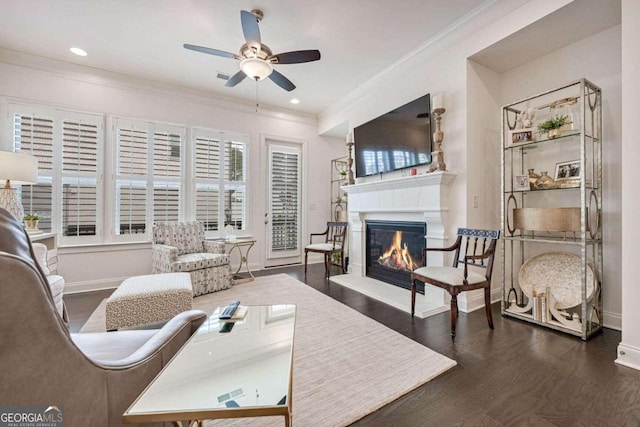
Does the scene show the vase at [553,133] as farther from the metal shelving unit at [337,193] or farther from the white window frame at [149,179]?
the white window frame at [149,179]

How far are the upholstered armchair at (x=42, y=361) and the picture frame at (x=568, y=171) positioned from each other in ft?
10.9

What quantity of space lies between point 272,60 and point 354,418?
2774mm

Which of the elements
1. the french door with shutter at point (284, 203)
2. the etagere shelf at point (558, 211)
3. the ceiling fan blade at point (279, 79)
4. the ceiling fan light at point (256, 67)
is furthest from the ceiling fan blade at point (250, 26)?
the french door with shutter at point (284, 203)

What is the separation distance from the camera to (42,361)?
648mm

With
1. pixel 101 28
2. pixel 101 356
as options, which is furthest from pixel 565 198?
pixel 101 28

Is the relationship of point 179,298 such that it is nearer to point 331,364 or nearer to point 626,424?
point 331,364

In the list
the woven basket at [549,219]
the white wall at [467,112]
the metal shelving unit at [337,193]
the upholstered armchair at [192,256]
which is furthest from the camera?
the metal shelving unit at [337,193]

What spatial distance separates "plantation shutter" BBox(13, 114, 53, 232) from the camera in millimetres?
3316

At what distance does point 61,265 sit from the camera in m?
3.45

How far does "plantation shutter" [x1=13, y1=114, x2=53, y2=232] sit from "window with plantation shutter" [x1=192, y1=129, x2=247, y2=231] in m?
1.70

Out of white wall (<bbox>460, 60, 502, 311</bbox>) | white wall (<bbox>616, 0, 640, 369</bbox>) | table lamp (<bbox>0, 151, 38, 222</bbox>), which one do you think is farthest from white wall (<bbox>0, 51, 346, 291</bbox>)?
white wall (<bbox>616, 0, 640, 369</bbox>)

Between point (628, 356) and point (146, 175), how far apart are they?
5.32m

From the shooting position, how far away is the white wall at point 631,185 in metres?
1.75

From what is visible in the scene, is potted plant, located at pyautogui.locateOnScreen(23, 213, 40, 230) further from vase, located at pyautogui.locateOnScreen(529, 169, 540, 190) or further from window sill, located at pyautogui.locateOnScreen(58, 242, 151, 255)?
vase, located at pyautogui.locateOnScreen(529, 169, 540, 190)
